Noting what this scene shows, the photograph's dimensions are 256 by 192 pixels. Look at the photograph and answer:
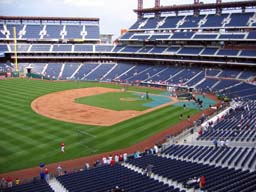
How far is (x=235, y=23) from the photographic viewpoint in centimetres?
7612

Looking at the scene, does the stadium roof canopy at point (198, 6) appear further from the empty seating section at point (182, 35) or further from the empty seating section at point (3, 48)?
the empty seating section at point (3, 48)

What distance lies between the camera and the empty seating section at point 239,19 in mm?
75137

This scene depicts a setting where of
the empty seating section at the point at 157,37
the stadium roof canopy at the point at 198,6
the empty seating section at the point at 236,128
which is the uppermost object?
the stadium roof canopy at the point at 198,6

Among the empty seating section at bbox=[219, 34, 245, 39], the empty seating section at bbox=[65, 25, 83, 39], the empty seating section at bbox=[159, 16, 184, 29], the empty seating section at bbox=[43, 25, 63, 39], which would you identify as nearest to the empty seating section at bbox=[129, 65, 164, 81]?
the empty seating section at bbox=[159, 16, 184, 29]

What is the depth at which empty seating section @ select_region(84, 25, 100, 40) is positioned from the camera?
343 ft

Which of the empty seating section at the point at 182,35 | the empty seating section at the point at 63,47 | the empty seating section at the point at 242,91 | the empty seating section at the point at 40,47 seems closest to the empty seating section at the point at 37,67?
the empty seating section at the point at 40,47

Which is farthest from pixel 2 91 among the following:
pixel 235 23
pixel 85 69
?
pixel 235 23

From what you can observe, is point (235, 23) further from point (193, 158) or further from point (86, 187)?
point (86, 187)

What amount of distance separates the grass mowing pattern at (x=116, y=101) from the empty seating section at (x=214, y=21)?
31.9 metres

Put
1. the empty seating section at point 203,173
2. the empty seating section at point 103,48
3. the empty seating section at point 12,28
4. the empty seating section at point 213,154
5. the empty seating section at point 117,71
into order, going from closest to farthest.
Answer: the empty seating section at point 203,173 < the empty seating section at point 213,154 < the empty seating section at point 117,71 < the empty seating section at point 12,28 < the empty seating section at point 103,48

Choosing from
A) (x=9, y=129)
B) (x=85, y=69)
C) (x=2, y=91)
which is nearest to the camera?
(x=9, y=129)

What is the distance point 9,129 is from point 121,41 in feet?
217

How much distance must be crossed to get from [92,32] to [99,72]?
917 inches

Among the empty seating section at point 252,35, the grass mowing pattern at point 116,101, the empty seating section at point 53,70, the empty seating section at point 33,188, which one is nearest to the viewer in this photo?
the empty seating section at point 33,188
